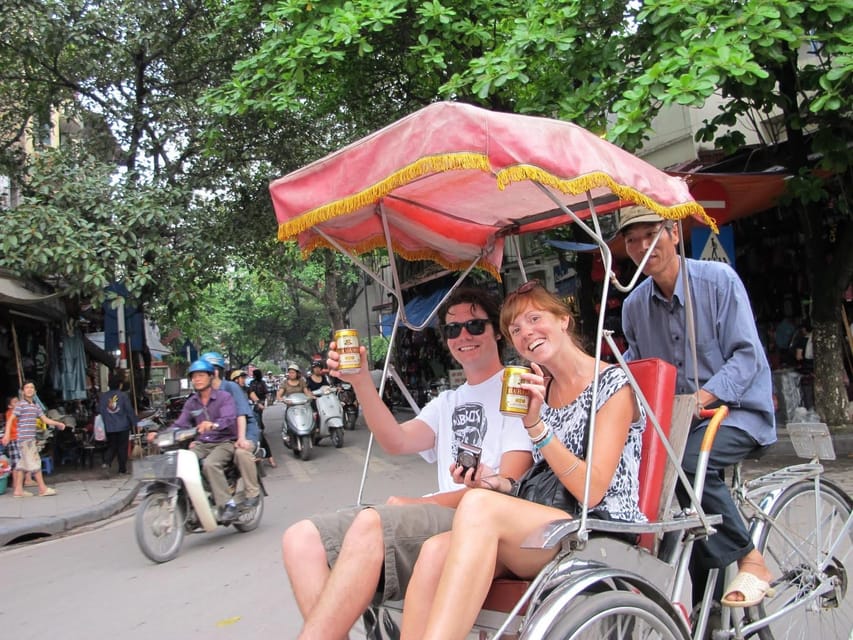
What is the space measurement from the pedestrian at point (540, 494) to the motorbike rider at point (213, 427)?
167 inches

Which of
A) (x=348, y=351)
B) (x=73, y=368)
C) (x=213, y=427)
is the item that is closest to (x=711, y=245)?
(x=213, y=427)

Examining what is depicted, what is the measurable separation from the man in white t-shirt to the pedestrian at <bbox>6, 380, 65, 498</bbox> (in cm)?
778

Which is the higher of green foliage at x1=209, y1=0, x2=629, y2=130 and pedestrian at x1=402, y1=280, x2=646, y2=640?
green foliage at x1=209, y1=0, x2=629, y2=130

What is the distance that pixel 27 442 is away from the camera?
926 cm

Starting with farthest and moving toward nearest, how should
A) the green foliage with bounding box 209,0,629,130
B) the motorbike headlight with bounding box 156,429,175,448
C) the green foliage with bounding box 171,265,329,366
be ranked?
the green foliage with bounding box 171,265,329,366 < the green foliage with bounding box 209,0,629,130 < the motorbike headlight with bounding box 156,429,175,448

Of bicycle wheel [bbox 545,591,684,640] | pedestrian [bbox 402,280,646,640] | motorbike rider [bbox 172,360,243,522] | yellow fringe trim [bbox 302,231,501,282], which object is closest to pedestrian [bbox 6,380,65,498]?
motorbike rider [bbox 172,360,243,522]

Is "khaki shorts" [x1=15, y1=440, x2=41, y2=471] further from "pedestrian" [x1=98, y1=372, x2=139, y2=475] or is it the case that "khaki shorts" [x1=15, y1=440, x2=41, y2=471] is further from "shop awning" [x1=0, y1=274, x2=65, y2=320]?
"shop awning" [x1=0, y1=274, x2=65, y2=320]

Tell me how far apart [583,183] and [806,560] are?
1.91 metres

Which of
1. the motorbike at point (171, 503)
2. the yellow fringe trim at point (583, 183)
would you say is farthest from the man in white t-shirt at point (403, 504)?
the motorbike at point (171, 503)

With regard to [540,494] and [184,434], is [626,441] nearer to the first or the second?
[540,494]

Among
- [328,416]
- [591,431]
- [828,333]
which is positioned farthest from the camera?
[328,416]

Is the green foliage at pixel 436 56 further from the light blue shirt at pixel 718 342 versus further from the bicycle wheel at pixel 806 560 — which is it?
the bicycle wheel at pixel 806 560

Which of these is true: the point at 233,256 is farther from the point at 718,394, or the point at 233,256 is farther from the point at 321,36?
the point at 718,394

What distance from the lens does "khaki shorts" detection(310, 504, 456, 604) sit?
248 cm
